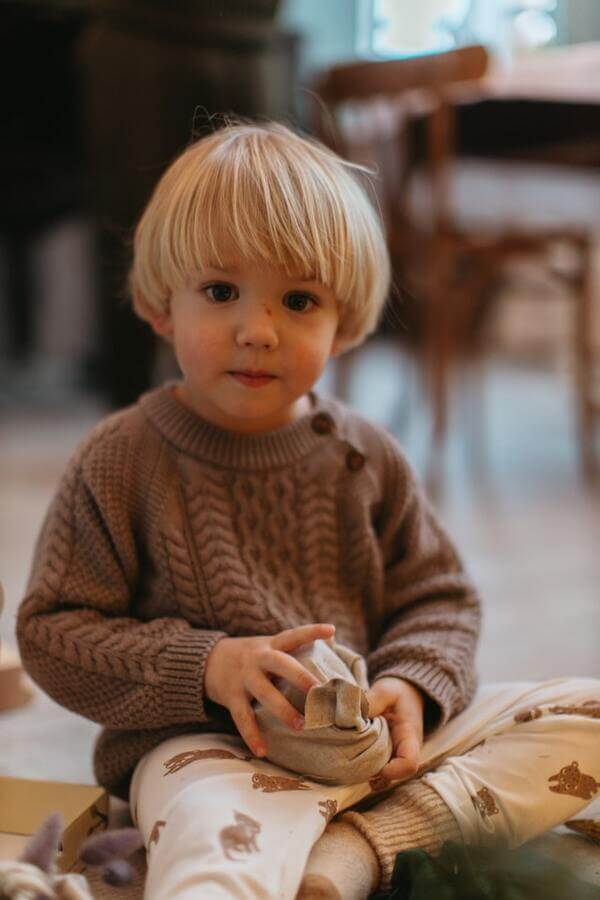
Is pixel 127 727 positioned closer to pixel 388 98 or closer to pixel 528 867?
pixel 528 867

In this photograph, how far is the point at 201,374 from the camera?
0.80 meters

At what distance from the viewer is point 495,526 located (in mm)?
1868

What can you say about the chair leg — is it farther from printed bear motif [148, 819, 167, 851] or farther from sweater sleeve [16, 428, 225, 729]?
printed bear motif [148, 819, 167, 851]

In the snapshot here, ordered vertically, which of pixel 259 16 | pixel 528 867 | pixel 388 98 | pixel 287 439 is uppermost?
pixel 259 16

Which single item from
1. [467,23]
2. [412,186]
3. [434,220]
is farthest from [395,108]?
[467,23]

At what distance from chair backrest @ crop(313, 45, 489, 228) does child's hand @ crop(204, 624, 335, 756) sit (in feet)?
3.53

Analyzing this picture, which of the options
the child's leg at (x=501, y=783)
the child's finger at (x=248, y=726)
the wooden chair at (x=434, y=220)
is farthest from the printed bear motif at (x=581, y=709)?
the wooden chair at (x=434, y=220)

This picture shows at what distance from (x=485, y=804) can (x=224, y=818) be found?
0.65 feet

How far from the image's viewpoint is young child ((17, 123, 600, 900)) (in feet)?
2.36

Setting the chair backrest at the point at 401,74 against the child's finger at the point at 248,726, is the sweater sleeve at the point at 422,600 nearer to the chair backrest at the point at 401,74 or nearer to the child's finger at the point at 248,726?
the child's finger at the point at 248,726

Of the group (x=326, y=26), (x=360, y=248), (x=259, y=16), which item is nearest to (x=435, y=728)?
(x=360, y=248)

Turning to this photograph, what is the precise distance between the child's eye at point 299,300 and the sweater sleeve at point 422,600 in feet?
0.54

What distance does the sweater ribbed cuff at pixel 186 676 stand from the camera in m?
0.74

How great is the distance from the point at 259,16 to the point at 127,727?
1615mm
